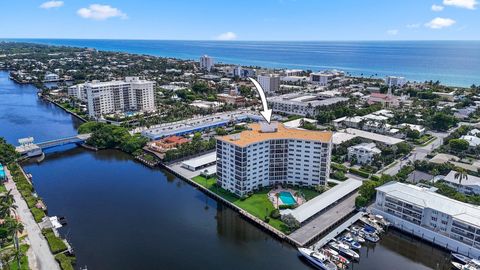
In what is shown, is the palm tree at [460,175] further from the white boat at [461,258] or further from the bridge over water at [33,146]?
the bridge over water at [33,146]

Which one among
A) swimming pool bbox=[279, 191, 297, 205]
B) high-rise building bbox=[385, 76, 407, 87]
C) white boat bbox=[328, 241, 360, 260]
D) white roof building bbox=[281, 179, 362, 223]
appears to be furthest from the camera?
high-rise building bbox=[385, 76, 407, 87]

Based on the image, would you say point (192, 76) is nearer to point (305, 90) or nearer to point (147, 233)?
point (305, 90)

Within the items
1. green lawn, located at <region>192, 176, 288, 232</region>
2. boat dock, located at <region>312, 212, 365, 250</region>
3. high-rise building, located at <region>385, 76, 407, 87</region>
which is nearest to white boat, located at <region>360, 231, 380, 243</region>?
boat dock, located at <region>312, 212, 365, 250</region>

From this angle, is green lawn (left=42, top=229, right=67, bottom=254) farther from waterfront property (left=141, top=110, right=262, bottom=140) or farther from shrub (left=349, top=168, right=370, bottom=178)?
shrub (left=349, top=168, right=370, bottom=178)

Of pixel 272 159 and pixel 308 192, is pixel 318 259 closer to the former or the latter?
pixel 308 192

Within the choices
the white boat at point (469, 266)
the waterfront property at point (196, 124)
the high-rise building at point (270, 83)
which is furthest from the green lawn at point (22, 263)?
the high-rise building at point (270, 83)

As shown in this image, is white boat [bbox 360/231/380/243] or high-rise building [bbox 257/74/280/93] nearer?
white boat [bbox 360/231/380/243]
